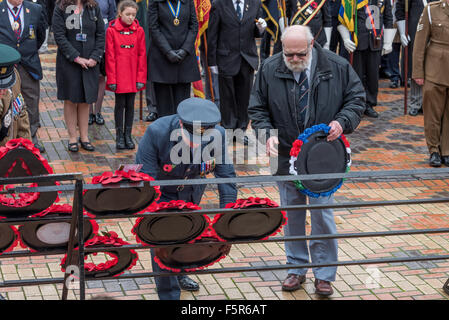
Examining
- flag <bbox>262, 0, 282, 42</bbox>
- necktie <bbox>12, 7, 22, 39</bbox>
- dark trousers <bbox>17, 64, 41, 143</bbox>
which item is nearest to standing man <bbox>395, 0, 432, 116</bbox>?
flag <bbox>262, 0, 282, 42</bbox>

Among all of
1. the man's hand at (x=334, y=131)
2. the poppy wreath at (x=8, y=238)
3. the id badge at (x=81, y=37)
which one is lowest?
the poppy wreath at (x=8, y=238)

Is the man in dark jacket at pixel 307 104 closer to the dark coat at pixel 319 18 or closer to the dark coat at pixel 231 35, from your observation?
the dark coat at pixel 231 35

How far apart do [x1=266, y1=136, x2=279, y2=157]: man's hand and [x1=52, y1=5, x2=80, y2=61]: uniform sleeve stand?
4.42m

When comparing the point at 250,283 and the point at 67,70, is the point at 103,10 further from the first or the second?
the point at 250,283

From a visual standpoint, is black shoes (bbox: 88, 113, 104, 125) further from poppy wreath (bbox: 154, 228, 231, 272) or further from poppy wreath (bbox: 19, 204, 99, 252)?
poppy wreath (bbox: 19, 204, 99, 252)

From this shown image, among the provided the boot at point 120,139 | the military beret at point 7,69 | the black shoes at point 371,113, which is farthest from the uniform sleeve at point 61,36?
the black shoes at point 371,113

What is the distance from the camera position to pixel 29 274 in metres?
6.98

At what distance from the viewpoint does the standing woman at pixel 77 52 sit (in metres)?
10.0

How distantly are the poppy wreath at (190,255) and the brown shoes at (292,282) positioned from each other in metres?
1.63

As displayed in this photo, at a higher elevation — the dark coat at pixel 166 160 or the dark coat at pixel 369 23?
the dark coat at pixel 369 23

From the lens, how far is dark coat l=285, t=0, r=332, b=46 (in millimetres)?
12067

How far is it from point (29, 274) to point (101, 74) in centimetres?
467

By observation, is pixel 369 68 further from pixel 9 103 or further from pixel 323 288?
pixel 9 103
